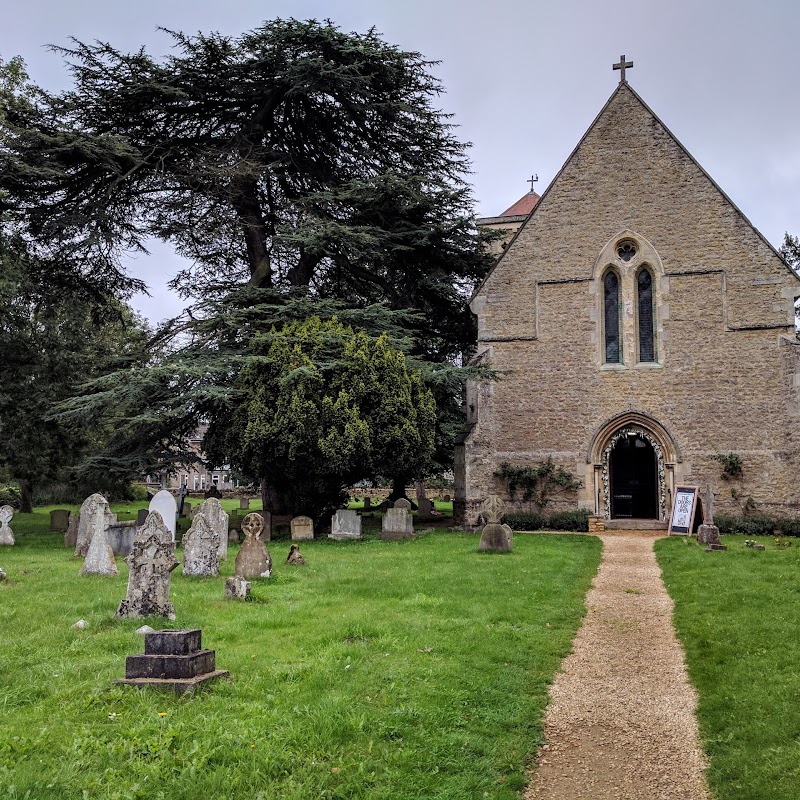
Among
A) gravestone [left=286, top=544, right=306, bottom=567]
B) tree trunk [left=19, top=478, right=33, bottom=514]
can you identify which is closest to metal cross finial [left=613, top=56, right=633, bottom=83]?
gravestone [left=286, top=544, right=306, bottom=567]

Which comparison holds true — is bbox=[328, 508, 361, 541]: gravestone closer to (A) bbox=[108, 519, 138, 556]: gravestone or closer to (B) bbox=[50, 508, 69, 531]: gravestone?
(A) bbox=[108, 519, 138, 556]: gravestone

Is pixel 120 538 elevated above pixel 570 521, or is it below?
below

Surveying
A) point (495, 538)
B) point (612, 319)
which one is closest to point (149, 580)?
point (495, 538)

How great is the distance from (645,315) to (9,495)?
27.6 metres

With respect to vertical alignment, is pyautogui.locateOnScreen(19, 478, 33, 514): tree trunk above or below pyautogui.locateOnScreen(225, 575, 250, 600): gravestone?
above

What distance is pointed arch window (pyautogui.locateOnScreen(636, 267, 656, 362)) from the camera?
21359mm

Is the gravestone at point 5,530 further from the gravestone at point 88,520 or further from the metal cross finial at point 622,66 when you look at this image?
the metal cross finial at point 622,66

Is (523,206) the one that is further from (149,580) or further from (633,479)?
(149,580)

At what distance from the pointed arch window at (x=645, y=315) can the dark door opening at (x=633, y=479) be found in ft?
8.35

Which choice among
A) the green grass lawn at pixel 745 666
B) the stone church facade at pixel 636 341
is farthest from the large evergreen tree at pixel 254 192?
the green grass lawn at pixel 745 666

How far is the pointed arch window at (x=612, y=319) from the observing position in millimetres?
21625

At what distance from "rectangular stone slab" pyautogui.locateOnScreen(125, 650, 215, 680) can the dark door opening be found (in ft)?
59.4

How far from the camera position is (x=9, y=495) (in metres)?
33.1

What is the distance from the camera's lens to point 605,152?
863 inches
